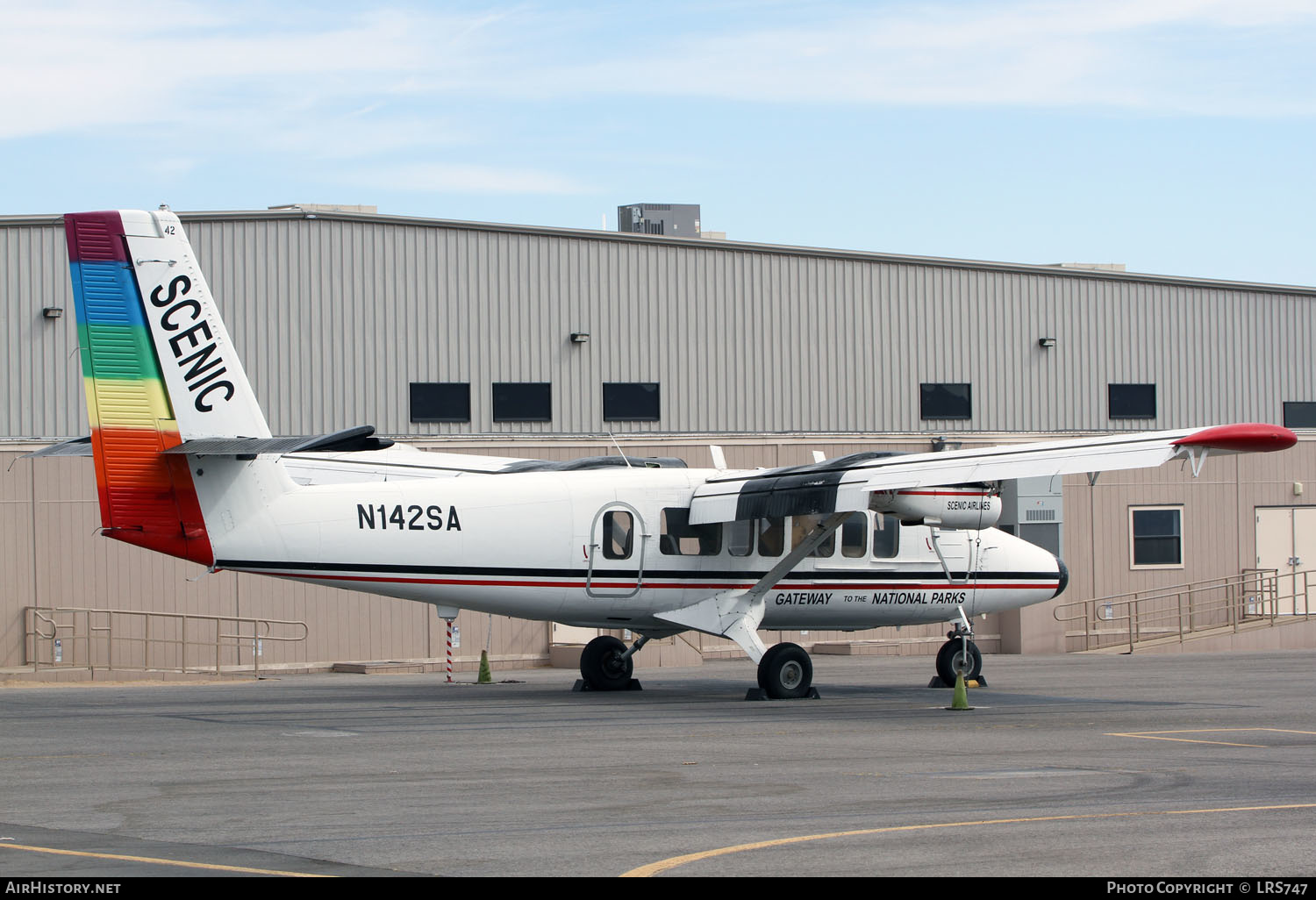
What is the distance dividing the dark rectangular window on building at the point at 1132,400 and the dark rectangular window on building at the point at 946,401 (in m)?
4.25

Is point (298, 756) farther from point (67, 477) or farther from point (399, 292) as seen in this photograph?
point (399, 292)

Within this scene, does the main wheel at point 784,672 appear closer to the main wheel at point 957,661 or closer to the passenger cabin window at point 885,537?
the passenger cabin window at point 885,537

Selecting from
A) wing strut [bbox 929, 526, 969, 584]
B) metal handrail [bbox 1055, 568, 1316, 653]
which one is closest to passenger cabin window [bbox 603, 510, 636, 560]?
wing strut [bbox 929, 526, 969, 584]

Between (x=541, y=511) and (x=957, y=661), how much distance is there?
7414mm

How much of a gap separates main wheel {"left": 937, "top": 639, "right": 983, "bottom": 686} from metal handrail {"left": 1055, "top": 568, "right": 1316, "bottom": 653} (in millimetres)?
13271

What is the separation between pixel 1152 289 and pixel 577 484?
24369mm

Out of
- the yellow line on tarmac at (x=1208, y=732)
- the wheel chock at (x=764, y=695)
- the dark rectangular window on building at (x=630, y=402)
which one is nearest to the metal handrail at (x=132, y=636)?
the dark rectangular window on building at (x=630, y=402)

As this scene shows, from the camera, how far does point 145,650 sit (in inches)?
1146

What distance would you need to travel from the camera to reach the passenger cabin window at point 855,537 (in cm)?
2308

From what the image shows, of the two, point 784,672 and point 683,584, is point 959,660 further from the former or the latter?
point 683,584

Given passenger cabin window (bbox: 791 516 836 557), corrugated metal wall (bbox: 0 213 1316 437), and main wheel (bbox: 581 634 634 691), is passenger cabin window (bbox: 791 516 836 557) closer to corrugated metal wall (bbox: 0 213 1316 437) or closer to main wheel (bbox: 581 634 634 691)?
main wheel (bbox: 581 634 634 691)

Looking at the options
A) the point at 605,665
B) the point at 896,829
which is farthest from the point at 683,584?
the point at 896,829

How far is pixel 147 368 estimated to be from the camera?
59.8 ft

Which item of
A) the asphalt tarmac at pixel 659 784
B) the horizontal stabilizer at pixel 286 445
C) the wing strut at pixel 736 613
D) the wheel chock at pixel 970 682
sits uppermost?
the horizontal stabilizer at pixel 286 445
